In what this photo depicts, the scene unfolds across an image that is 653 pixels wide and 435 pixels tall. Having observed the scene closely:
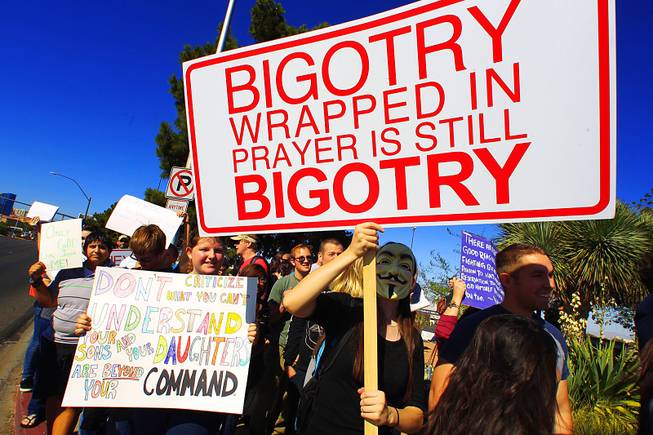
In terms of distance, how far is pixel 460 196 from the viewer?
1606 millimetres

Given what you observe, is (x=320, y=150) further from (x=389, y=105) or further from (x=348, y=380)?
(x=348, y=380)

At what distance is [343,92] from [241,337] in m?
A: 1.50

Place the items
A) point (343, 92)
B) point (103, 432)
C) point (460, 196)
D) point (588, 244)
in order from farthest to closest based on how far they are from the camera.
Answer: point (588, 244) < point (103, 432) < point (343, 92) < point (460, 196)

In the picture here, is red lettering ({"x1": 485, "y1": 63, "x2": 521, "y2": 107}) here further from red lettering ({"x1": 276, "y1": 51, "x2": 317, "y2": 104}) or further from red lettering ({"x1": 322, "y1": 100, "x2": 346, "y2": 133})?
red lettering ({"x1": 276, "y1": 51, "x2": 317, "y2": 104})

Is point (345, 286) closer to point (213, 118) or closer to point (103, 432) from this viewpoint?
point (213, 118)

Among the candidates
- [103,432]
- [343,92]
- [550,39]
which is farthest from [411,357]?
[103,432]

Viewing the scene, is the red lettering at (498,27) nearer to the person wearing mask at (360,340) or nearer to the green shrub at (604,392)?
the person wearing mask at (360,340)

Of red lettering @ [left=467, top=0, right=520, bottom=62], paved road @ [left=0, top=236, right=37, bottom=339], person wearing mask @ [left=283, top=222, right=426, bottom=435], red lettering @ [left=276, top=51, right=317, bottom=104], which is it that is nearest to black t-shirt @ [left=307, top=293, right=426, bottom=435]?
person wearing mask @ [left=283, top=222, right=426, bottom=435]

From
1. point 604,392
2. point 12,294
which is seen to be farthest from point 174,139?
point 604,392

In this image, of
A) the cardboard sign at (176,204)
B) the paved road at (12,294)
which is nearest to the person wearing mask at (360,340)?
the cardboard sign at (176,204)

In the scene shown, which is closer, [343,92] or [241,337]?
[343,92]

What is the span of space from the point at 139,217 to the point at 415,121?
10.7 ft

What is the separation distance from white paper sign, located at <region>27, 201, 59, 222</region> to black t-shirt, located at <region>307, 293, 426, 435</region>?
3.71m

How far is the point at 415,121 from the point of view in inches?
65.1
